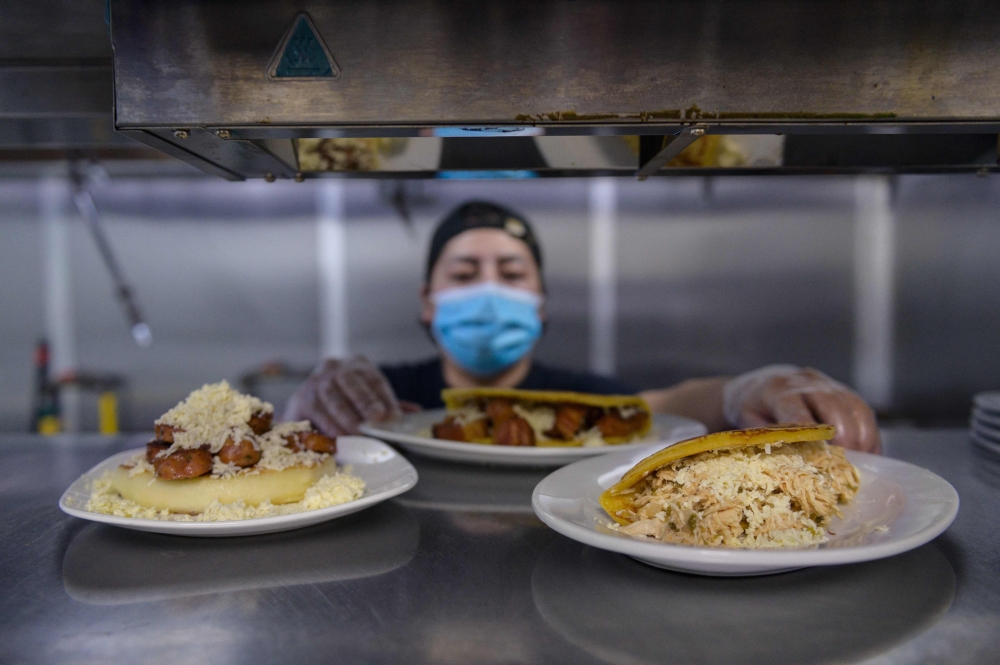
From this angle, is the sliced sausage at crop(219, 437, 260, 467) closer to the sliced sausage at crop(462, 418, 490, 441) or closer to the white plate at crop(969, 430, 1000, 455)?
the sliced sausage at crop(462, 418, 490, 441)

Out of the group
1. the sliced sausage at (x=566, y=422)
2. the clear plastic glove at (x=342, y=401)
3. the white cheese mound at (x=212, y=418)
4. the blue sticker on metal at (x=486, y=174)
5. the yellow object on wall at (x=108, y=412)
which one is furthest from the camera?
the yellow object on wall at (x=108, y=412)

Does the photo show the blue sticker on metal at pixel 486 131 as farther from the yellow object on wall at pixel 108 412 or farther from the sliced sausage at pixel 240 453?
the yellow object on wall at pixel 108 412

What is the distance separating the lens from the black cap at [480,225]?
2.86m

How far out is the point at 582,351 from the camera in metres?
3.38

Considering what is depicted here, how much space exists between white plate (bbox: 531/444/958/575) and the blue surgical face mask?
1.67 meters

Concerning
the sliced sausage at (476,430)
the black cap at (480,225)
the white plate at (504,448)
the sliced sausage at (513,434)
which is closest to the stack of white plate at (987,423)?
the white plate at (504,448)

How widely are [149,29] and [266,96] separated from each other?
180 millimetres

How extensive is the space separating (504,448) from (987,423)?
1120 mm

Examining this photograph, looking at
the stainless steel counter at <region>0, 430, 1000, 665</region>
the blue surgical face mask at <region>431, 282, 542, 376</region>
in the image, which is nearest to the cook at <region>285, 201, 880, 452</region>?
the blue surgical face mask at <region>431, 282, 542, 376</region>

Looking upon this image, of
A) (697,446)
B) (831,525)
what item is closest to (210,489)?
(697,446)

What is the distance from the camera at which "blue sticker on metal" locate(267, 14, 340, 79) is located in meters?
0.83

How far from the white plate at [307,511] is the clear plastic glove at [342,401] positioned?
0.36m

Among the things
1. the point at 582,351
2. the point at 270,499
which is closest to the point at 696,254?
the point at 582,351

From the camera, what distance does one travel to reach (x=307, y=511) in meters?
0.86
